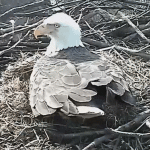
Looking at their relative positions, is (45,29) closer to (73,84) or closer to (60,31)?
(60,31)

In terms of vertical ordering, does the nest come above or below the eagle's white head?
below

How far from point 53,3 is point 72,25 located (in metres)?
0.28

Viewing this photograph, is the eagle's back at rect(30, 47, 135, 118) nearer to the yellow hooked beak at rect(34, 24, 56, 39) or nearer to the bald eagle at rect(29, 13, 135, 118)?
the bald eagle at rect(29, 13, 135, 118)

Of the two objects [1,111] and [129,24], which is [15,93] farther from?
[129,24]

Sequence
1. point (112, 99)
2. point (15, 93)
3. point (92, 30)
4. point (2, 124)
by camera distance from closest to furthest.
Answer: point (112, 99), point (2, 124), point (15, 93), point (92, 30)

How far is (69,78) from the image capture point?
1451 mm

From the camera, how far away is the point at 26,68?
186 cm

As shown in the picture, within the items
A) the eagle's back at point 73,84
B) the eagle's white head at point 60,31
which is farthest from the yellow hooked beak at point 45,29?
the eagle's back at point 73,84

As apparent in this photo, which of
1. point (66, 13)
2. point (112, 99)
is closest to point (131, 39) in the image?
point (66, 13)

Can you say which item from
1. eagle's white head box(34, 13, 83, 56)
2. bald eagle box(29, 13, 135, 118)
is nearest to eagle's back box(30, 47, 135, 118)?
bald eagle box(29, 13, 135, 118)

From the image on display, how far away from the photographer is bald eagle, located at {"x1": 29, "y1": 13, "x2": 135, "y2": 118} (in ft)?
4.40

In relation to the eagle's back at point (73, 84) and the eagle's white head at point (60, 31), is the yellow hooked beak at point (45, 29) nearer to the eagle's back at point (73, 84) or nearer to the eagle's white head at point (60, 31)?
the eagle's white head at point (60, 31)

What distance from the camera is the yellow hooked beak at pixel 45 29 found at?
175 centimetres

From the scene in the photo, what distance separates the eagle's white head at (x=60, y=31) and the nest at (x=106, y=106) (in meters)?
0.18
